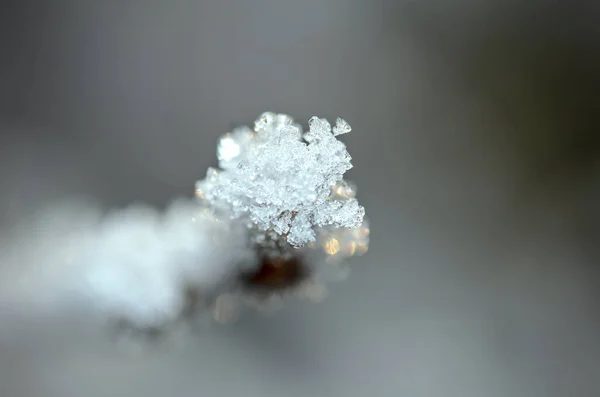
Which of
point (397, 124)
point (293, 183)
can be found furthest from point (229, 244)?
point (397, 124)

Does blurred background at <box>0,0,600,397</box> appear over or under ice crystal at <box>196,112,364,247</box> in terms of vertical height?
over

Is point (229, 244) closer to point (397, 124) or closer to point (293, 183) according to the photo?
point (293, 183)

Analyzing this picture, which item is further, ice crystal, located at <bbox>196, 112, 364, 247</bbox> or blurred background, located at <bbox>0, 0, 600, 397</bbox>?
blurred background, located at <bbox>0, 0, 600, 397</bbox>

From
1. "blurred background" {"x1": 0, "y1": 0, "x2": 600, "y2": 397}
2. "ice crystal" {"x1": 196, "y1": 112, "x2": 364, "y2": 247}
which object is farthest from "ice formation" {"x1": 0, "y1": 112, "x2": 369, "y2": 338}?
"blurred background" {"x1": 0, "y1": 0, "x2": 600, "y2": 397}

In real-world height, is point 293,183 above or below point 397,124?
below

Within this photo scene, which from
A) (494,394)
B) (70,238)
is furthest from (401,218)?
(70,238)

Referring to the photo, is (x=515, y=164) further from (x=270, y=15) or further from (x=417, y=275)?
(x=270, y=15)

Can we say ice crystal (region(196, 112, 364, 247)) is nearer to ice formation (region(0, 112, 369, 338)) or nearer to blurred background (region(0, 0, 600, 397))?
ice formation (region(0, 112, 369, 338))
